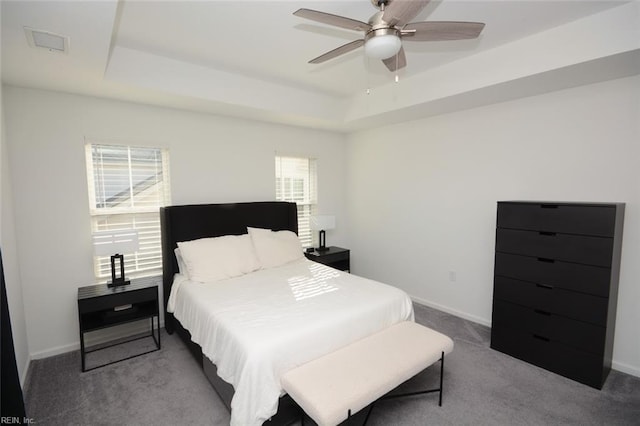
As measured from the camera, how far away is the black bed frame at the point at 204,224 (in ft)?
10.0

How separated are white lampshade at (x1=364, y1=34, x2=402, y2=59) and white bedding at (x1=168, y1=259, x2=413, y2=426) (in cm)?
170

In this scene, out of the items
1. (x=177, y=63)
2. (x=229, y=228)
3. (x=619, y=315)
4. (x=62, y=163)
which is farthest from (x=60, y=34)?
(x=619, y=315)

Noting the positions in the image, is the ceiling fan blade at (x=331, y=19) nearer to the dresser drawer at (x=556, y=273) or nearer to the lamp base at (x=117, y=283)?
the dresser drawer at (x=556, y=273)

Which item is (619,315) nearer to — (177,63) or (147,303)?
(147,303)

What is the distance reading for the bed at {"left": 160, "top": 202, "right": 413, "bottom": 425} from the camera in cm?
173

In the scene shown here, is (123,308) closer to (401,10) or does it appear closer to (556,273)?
(401,10)

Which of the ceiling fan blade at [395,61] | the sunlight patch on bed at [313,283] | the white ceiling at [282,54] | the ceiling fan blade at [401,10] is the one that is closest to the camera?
the ceiling fan blade at [401,10]

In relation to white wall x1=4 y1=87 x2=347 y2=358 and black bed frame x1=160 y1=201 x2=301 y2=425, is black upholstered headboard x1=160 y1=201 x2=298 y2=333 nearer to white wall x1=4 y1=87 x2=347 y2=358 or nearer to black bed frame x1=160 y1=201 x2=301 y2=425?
black bed frame x1=160 y1=201 x2=301 y2=425

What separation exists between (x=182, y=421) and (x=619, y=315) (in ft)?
11.4

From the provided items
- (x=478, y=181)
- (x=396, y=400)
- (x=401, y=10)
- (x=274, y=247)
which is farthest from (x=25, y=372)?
(x=478, y=181)

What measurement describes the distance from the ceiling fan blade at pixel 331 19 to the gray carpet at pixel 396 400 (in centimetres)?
243

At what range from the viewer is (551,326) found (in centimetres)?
249

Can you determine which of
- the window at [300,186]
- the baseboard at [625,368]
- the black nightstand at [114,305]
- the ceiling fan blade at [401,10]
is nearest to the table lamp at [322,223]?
the window at [300,186]

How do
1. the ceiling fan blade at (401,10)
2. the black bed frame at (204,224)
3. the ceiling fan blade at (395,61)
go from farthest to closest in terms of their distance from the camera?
the black bed frame at (204,224) < the ceiling fan blade at (395,61) < the ceiling fan blade at (401,10)
